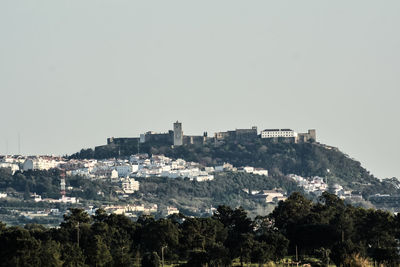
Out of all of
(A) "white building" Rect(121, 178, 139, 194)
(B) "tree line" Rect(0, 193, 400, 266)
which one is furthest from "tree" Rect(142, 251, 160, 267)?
(A) "white building" Rect(121, 178, 139, 194)

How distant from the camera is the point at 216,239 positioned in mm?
66625

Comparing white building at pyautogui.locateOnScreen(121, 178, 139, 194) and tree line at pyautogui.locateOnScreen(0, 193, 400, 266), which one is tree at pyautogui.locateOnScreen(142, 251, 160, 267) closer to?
tree line at pyautogui.locateOnScreen(0, 193, 400, 266)

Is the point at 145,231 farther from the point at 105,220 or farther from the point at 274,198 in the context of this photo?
the point at 274,198

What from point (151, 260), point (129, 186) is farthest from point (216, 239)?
point (129, 186)

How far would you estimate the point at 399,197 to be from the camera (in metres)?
193

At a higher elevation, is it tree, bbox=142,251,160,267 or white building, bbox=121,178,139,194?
white building, bbox=121,178,139,194

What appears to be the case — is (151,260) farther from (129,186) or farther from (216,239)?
(129,186)

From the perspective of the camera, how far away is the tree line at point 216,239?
2119 inches

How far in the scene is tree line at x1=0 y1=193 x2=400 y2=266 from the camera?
5381cm

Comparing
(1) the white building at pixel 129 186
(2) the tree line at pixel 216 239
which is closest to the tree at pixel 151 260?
(2) the tree line at pixel 216 239

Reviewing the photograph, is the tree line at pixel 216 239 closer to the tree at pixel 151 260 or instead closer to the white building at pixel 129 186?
the tree at pixel 151 260

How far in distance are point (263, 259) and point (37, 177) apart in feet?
459

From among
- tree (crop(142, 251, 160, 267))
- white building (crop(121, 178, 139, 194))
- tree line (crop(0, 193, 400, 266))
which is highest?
white building (crop(121, 178, 139, 194))

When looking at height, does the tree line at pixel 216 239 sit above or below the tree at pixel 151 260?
above
